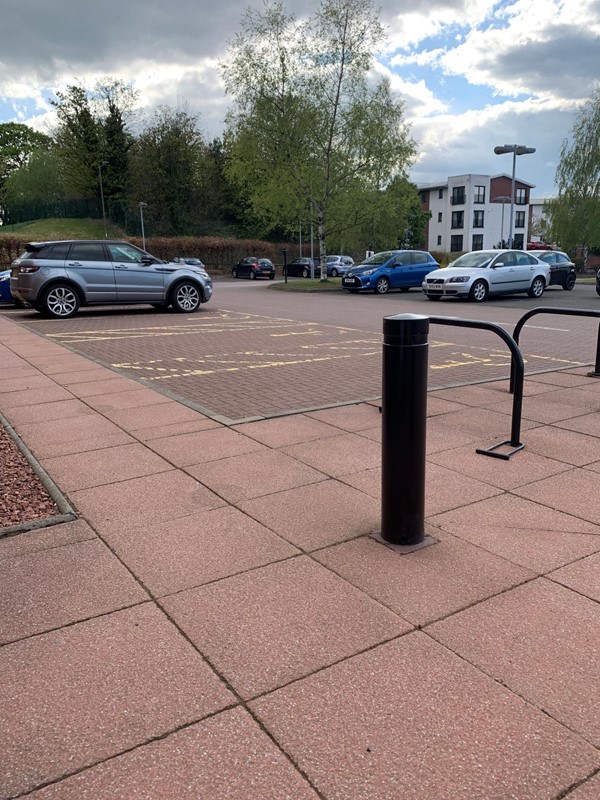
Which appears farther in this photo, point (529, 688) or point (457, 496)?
point (457, 496)

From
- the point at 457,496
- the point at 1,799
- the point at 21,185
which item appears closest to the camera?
the point at 1,799

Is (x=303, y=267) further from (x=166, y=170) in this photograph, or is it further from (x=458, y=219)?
(x=458, y=219)

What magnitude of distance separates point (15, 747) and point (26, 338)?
10.8 m

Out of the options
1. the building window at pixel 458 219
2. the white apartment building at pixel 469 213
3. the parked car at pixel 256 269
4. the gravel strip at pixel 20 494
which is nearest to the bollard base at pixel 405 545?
the gravel strip at pixel 20 494

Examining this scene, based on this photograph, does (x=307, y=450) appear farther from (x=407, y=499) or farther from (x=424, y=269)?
(x=424, y=269)

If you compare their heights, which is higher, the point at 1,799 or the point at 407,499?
the point at 407,499

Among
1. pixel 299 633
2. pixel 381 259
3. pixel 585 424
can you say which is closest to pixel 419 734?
pixel 299 633

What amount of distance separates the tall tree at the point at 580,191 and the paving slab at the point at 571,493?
52788 millimetres

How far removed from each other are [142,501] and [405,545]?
1.66 m

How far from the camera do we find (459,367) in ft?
28.8

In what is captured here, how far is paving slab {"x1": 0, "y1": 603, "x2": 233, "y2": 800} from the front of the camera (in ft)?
6.60

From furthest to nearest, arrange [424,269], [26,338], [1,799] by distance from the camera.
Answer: [424,269]
[26,338]
[1,799]

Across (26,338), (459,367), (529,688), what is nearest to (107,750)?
(529,688)

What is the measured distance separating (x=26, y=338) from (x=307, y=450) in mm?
8543
